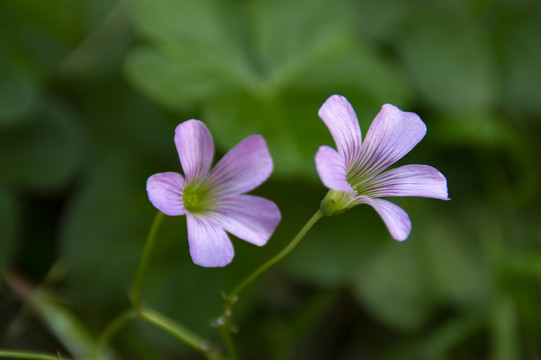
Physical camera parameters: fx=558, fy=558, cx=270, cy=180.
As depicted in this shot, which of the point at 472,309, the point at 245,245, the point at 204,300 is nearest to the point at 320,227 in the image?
the point at 245,245

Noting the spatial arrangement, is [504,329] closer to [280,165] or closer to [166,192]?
[280,165]

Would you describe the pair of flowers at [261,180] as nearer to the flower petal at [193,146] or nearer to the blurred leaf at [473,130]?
the flower petal at [193,146]

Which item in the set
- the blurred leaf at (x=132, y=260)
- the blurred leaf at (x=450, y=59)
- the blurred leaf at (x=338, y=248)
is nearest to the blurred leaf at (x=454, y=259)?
the blurred leaf at (x=338, y=248)

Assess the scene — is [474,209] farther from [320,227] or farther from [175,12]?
[175,12]

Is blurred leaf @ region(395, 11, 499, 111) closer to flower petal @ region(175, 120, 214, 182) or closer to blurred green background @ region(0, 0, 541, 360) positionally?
→ blurred green background @ region(0, 0, 541, 360)

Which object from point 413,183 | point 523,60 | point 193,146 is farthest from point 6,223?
point 523,60

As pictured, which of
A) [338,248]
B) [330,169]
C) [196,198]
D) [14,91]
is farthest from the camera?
[338,248]
